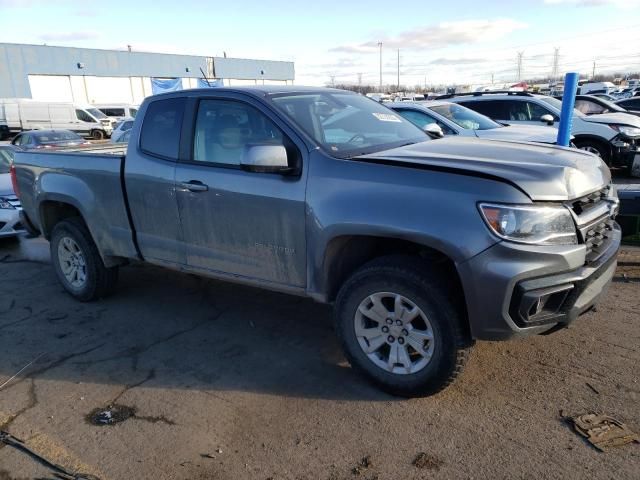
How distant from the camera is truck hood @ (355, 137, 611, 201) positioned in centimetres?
292

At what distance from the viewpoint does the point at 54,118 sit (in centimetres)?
2919

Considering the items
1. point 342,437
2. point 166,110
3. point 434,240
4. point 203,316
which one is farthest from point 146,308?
point 434,240

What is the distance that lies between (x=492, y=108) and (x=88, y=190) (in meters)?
8.94

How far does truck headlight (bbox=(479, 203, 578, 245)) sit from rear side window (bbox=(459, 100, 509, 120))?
9088mm

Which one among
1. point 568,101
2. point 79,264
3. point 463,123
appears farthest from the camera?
point 463,123

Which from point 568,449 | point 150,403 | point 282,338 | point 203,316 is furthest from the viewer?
point 203,316

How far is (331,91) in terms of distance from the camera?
4531mm

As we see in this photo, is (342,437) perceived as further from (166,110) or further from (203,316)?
(166,110)

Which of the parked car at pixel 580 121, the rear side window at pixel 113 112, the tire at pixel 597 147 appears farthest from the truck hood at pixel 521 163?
the rear side window at pixel 113 112

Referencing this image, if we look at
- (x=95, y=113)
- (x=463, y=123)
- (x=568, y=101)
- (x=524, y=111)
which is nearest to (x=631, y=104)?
(x=524, y=111)

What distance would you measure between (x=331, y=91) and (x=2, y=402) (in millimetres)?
3315

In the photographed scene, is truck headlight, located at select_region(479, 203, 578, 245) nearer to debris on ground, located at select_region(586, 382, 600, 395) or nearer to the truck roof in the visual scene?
debris on ground, located at select_region(586, 382, 600, 395)

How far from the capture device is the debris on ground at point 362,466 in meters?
2.75

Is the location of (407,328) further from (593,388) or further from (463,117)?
(463,117)
